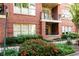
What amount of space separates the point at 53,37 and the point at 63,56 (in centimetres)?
38

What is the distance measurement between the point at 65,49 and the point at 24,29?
807mm

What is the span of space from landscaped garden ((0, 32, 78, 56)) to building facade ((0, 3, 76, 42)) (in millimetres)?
99

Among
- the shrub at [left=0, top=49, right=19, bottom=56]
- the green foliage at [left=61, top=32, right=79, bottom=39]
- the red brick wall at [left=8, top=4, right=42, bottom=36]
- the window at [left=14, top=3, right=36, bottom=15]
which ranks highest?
the window at [left=14, top=3, right=36, bottom=15]

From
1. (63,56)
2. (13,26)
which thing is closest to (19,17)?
(13,26)

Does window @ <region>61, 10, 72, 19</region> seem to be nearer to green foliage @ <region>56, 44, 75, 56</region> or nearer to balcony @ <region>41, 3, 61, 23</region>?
balcony @ <region>41, 3, 61, 23</region>

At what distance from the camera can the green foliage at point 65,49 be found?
4.21m

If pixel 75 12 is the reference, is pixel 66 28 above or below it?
below

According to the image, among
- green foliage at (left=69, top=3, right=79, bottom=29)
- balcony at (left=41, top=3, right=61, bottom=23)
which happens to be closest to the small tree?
green foliage at (left=69, top=3, right=79, bottom=29)

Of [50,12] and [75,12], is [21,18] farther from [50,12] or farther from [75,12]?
[75,12]

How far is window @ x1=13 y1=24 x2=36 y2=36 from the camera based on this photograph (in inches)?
167

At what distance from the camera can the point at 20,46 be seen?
13.6ft

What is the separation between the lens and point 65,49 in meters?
4.27

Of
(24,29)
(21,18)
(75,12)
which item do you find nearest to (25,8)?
(21,18)

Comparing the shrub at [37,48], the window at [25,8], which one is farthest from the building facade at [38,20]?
the shrub at [37,48]
